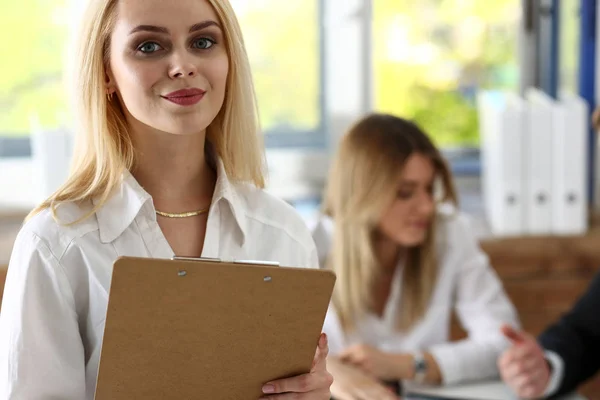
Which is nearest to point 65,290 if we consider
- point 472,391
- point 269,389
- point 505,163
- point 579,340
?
point 269,389

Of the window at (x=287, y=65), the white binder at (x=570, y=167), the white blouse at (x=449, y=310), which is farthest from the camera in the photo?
the window at (x=287, y=65)

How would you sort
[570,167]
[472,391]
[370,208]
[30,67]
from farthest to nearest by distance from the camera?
[30,67], [570,167], [370,208], [472,391]

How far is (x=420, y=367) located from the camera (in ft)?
6.50

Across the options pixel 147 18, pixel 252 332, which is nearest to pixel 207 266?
pixel 252 332

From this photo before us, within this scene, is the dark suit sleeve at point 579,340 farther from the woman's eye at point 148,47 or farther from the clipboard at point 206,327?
the woman's eye at point 148,47

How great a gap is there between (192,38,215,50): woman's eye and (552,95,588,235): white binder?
1.54 meters

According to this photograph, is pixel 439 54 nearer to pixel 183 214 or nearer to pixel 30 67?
pixel 30 67

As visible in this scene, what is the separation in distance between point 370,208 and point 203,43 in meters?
1.03

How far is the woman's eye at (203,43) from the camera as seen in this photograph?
3.74 ft

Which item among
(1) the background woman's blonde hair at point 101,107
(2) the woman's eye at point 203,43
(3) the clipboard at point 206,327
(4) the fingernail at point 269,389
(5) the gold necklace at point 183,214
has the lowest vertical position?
(4) the fingernail at point 269,389

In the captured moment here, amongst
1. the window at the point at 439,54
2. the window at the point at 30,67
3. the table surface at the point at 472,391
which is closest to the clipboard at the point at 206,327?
the table surface at the point at 472,391

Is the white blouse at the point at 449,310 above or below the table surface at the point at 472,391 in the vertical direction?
above

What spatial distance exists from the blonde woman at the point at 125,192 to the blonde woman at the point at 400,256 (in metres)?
0.90

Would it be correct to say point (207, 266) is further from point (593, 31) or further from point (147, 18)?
point (593, 31)
